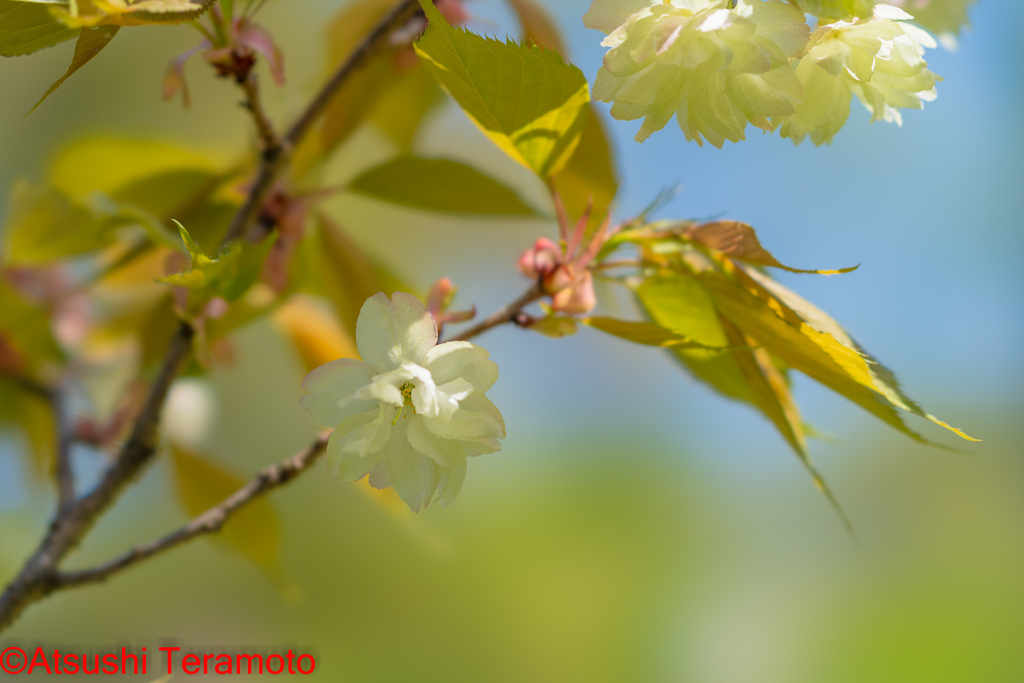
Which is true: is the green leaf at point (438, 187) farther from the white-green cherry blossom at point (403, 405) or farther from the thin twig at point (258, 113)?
the white-green cherry blossom at point (403, 405)

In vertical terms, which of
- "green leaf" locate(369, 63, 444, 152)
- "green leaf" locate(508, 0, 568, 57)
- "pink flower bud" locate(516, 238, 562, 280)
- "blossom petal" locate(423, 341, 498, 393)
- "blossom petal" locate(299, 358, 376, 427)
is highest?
"green leaf" locate(508, 0, 568, 57)

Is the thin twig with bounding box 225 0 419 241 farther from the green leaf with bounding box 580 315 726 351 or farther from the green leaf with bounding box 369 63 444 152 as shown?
the green leaf with bounding box 580 315 726 351

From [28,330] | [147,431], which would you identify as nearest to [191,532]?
[147,431]

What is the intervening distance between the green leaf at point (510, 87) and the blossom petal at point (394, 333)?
0.11 metres

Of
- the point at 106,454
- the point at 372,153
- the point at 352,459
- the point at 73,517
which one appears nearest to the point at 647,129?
the point at 352,459

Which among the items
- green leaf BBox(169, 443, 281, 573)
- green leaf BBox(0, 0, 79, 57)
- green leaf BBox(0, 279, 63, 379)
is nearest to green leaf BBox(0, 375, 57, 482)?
green leaf BBox(0, 279, 63, 379)

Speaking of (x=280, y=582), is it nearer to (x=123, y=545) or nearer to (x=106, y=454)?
(x=106, y=454)

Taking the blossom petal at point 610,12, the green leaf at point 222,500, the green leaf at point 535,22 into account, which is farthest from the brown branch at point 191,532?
the green leaf at point 535,22

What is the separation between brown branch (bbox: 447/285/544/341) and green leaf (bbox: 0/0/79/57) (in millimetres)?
247

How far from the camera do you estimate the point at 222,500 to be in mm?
717

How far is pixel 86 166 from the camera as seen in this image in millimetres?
690

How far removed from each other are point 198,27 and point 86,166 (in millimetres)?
337

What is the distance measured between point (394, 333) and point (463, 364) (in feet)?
0.12

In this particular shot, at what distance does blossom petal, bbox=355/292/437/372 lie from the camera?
0.33 meters
